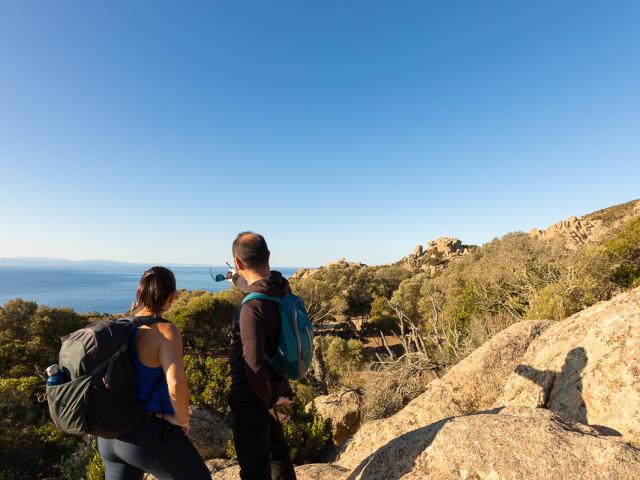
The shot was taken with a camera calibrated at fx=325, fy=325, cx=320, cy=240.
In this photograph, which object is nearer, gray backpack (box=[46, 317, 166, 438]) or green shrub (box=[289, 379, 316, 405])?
gray backpack (box=[46, 317, 166, 438])

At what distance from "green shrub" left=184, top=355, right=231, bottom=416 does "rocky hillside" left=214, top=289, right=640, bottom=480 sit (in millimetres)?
5051

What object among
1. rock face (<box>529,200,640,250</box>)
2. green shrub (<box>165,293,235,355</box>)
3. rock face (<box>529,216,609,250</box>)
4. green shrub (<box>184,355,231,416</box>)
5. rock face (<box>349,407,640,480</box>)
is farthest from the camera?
rock face (<box>529,200,640,250</box>)

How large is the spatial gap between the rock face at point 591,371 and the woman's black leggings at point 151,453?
4.16 metres

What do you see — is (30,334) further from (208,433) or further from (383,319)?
(383,319)

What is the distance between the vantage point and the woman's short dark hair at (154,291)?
2266mm

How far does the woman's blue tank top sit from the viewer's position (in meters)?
2.12

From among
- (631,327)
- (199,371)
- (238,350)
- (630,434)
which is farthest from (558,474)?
(199,371)

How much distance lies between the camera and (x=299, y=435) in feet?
19.9

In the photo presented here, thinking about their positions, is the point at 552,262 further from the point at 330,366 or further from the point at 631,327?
the point at 631,327

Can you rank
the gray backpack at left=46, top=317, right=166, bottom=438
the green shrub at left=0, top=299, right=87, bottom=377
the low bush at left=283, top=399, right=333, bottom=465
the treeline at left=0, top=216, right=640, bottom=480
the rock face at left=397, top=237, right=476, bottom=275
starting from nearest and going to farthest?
the gray backpack at left=46, top=317, right=166, bottom=438
the low bush at left=283, top=399, right=333, bottom=465
the treeline at left=0, top=216, right=640, bottom=480
the green shrub at left=0, top=299, right=87, bottom=377
the rock face at left=397, top=237, right=476, bottom=275

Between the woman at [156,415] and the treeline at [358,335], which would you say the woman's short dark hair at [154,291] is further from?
the treeline at [358,335]

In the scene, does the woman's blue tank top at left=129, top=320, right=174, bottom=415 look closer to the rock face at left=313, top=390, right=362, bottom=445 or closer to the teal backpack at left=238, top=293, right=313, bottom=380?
the teal backpack at left=238, top=293, right=313, bottom=380

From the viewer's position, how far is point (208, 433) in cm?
830

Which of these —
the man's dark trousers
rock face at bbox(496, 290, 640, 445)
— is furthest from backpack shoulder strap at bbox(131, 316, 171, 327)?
rock face at bbox(496, 290, 640, 445)
